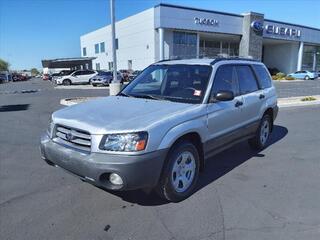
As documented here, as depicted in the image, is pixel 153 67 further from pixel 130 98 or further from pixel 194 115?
pixel 194 115

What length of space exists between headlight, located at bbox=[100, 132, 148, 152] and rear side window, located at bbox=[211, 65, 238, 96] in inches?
64.2

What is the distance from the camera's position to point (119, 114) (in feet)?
12.2

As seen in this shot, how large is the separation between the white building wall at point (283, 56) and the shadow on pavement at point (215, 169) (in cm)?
5170

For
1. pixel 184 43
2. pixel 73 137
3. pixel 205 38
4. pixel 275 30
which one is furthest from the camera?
pixel 275 30

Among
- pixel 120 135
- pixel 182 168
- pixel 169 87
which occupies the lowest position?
pixel 182 168

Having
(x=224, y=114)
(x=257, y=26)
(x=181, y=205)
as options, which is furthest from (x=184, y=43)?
(x=181, y=205)

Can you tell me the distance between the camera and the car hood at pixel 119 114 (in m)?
3.38

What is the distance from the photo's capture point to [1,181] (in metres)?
4.68

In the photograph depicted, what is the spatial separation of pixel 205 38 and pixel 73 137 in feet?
143

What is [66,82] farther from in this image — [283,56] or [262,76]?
[283,56]

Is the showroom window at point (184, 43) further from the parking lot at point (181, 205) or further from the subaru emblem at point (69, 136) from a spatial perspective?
the subaru emblem at point (69, 136)

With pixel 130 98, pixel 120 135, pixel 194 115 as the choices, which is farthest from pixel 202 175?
pixel 120 135

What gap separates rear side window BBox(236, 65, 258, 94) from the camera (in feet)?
17.8

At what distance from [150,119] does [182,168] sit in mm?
955
